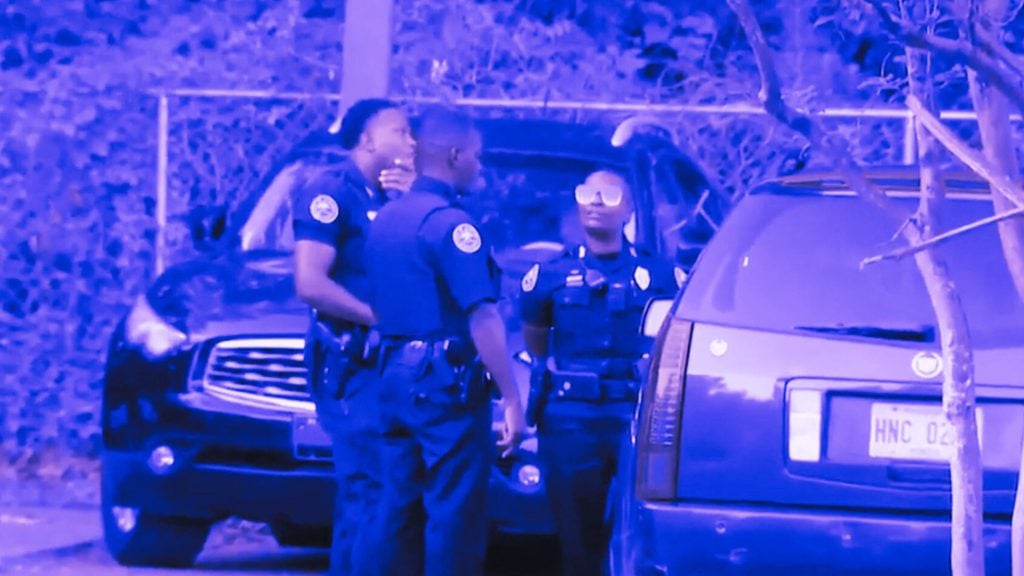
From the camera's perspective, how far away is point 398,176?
7.34 meters

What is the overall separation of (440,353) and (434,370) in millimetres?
56

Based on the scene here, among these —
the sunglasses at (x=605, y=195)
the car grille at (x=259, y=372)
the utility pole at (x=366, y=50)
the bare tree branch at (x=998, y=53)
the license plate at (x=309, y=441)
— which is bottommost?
the license plate at (x=309, y=441)

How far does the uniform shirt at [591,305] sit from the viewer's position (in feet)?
24.6

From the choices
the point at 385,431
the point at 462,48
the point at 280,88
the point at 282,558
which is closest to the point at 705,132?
the point at 462,48

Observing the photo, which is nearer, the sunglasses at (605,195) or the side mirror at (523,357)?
the sunglasses at (605,195)

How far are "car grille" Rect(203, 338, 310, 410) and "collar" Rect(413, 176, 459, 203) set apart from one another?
1.78m

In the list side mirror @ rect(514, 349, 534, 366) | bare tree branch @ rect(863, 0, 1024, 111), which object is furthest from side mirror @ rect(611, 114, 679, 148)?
bare tree branch @ rect(863, 0, 1024, 111)

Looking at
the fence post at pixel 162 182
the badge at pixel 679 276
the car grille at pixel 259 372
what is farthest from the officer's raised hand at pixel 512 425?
the fence post at pixel 162 182

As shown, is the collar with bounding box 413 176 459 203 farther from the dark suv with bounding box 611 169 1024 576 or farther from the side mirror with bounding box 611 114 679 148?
the side mirror with bounding box 611 114 679 148

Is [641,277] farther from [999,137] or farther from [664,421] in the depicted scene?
[999,137]

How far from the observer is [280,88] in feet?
43.2

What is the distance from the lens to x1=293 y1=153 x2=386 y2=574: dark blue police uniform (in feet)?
22.9

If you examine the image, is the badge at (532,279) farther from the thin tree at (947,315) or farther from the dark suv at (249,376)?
the thin tree at (947,315)

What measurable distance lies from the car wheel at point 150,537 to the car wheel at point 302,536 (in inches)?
30.7
